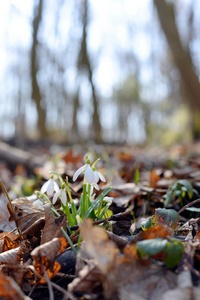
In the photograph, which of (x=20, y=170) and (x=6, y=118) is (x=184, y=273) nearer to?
(x=20, y=170)

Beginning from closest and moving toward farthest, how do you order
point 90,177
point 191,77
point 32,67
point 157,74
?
point 90,177 → point 191,77 → point 32,67 → point 157,74

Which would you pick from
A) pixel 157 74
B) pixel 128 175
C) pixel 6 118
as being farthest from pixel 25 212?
pixel 6 118

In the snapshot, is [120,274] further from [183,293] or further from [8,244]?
[8,244]

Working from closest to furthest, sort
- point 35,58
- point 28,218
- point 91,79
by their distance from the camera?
point 28,218, point 91,79, point 35,58

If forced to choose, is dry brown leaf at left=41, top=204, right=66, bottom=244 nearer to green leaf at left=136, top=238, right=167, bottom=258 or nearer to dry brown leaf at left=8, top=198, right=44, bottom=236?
dry brown leaf at left=8, top=198, right=44, bottom=236

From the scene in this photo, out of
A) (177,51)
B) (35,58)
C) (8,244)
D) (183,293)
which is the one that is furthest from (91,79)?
(183,293)

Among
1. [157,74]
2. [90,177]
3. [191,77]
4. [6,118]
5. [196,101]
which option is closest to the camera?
[90,177]
